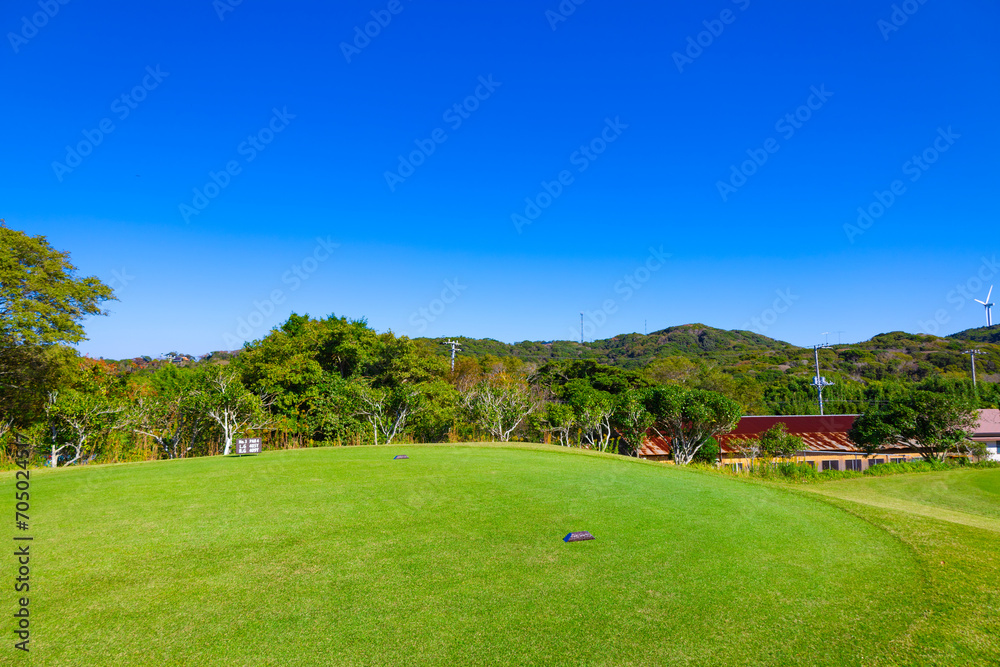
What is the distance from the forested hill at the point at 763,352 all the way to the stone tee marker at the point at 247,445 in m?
31.1

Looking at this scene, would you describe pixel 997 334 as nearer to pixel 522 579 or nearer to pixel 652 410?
pixel 652 410

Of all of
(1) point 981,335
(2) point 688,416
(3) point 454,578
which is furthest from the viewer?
(1) point 981,335

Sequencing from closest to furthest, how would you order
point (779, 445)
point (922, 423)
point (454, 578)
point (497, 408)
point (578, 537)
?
point (454, 578), point (578, 537), point (922, 423), point (779, 445), point (497, 408)

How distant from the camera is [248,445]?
43.9ft

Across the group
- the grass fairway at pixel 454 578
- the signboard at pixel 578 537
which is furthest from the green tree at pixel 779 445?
the signboard at pixel 578 537

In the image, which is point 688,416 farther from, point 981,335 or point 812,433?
point 981,335

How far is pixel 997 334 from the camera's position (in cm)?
8344

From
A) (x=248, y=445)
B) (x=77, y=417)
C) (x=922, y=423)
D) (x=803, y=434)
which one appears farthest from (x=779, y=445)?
(x=77, y=417)

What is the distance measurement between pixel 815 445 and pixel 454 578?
27003 millimetres

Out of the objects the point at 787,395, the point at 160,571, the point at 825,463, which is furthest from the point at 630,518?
the point at 787,395

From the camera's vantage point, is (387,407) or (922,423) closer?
(922,423)

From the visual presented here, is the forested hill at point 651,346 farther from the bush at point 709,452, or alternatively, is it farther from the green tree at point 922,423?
the green tree at point 922,423

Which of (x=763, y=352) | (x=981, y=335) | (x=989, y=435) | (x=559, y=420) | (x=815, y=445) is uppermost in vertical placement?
(x=981, y=335)

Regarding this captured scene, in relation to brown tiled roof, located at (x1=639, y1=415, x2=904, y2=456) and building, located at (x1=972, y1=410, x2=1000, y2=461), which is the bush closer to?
brown tiled roof, located at (x1=639, y1=415, x2=904, y2=456)
